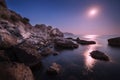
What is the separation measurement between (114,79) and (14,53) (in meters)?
23.0

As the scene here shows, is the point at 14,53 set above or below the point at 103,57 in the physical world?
above

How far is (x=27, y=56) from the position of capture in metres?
19.9

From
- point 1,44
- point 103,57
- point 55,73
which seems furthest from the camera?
point 103,57

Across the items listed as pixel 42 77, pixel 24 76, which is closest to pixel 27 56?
pixel 42 77

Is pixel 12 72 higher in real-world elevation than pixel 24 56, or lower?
higher

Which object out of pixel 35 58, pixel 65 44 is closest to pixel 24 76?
pixel 35 58

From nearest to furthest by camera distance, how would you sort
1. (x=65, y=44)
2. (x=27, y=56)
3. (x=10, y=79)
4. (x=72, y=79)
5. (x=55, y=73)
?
(x=10, y=79) → (x=72, y=79) → (x=55, y=73) → (x=27, y=56) → (x=65, y=44)

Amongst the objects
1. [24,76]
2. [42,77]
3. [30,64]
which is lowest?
[42,77]

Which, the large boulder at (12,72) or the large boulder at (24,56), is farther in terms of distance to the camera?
the large boulder at (24,56)

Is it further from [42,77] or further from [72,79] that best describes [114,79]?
[42,77]

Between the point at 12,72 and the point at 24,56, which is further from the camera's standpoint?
the point at 24,56

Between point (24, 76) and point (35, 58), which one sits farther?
point (35, 58)

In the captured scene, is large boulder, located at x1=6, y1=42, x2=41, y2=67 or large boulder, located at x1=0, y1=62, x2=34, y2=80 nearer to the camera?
large boulder, located at x1=0, y1=62, x2=34, y2=80

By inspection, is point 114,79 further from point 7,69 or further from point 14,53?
point 14,53
